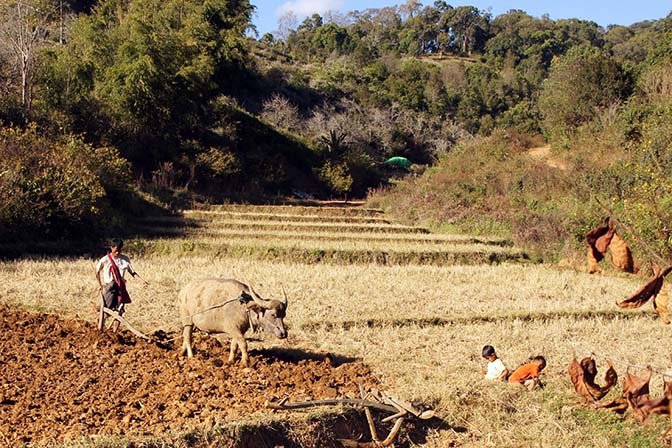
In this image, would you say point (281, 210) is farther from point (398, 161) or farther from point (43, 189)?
point (398, 161)

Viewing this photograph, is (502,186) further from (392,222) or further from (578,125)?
(578,125)

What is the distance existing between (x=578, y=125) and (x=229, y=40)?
71.0ft

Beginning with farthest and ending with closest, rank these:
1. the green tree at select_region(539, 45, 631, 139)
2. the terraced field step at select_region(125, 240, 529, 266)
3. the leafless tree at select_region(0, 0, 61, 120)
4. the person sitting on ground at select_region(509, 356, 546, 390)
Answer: the green tree at select_region(539, 45, 631, 139)
the leafless tree at select_region(0, 0, 61, 120)
the terraced field step at select_region(125, 240, 529, 266)
the person sitting on ground at select_region(509, 356, 546, 390)

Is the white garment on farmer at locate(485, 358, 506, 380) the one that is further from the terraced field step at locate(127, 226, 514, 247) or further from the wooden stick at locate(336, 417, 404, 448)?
the terraced field step at locate(127, 226, 514, 247)

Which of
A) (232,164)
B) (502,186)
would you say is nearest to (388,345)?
(502,186)

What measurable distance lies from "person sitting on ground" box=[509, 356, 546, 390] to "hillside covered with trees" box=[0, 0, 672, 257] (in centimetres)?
213

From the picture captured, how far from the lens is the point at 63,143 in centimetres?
2103

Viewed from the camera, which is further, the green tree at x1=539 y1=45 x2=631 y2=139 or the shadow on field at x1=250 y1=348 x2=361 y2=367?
the green tree at x1=539 y1=45 x2=631 y2=139

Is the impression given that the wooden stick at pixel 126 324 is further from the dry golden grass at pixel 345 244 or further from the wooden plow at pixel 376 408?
the dry golden grass at pixel 345 244

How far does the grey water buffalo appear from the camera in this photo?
725 centimetres

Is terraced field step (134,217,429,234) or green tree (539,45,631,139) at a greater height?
green tree (539,45,631,139)

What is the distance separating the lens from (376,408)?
22.0ft

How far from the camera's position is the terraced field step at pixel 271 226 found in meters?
19.9

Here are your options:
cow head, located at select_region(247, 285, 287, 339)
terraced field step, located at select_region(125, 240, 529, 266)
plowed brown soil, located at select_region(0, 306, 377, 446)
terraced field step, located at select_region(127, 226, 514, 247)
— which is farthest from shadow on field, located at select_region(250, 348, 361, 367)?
terraced field step, located at select_region(127, 226, 514, 247)
